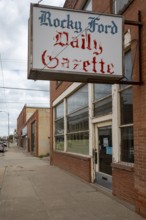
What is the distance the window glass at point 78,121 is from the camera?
43.3 ft

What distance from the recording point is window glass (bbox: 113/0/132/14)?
28.3 ft

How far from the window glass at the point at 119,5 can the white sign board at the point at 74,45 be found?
164 centimetres

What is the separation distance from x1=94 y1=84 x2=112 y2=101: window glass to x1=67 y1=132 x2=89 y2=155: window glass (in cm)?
184

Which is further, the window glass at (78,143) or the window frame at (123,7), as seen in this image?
the window glass at (78,143)

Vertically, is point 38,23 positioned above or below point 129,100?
above

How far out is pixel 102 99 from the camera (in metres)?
10.8

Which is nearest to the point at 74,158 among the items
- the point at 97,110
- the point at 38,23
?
the point at 97,110

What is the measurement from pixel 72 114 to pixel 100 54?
8.94m

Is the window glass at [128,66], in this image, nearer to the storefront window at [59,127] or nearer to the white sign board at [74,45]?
the white sign board at [74,45]

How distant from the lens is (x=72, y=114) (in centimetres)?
1582

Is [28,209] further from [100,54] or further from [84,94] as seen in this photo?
[84,94]

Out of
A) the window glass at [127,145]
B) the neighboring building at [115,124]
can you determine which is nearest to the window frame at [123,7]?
the neighboring building at [115,124]

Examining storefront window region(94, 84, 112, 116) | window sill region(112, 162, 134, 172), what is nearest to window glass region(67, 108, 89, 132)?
storefront window region(94, 84, 112, 116)

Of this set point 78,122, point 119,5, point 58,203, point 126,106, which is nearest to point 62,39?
point 126,106
